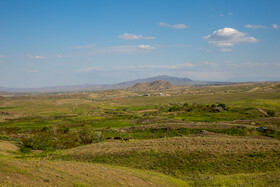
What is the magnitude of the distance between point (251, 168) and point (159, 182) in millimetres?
10851

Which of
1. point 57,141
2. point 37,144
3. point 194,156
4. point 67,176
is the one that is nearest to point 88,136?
point 57,141

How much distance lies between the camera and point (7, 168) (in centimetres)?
1566

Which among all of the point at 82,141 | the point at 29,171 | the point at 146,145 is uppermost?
the point at 29,171

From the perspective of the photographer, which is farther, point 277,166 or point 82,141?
point 82,141

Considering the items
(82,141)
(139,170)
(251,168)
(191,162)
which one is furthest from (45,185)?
(82,141)

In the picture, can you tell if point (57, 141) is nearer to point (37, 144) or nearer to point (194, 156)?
point (37, 144)

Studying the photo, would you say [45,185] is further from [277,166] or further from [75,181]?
[277,166]

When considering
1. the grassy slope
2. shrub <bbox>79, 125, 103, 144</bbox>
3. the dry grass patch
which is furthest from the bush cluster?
the dry grass patch

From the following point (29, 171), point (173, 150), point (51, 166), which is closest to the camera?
point (29, 171)

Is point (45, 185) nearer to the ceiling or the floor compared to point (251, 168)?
nearer to the ceiling

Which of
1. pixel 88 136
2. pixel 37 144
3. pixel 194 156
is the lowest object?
pixel 37 144

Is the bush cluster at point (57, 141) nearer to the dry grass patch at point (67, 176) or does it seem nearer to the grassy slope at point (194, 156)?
the grassy slope at point (194, 156)

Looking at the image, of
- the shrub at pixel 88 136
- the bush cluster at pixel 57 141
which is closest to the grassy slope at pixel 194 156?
the bush cluster at pixel 57 141

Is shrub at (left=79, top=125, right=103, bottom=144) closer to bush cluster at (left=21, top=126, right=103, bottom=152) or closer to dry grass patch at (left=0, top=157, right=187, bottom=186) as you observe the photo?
bush cluster at (left=21, top=126, right=103, bottom=152)
